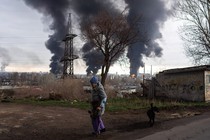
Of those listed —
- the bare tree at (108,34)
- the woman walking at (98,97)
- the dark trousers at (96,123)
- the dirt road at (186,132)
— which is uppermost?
the bare tree at (108,34)

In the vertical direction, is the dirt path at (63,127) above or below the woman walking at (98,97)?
below

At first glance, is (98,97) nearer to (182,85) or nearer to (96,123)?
(96,123)

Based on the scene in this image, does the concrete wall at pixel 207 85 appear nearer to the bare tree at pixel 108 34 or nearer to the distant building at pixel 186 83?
the distant building at pixel 186 83

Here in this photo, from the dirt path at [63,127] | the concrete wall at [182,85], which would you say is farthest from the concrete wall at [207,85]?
the dirt path at [63,127]

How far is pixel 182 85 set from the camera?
1297 inches

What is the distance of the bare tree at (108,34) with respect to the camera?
93.0 feet

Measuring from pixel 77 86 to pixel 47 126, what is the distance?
16443 millimetres

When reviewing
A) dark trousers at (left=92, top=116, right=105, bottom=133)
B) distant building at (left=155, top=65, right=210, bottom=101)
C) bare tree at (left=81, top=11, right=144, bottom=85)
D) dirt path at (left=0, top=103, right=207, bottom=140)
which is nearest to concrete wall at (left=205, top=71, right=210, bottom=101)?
distant building at (left=155, top=65, right=210, bottom=101)

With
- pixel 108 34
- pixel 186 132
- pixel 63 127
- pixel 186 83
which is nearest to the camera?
pixel 186 132

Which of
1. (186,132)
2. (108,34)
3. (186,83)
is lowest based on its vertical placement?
(186,132)

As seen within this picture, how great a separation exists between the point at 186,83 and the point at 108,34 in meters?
9.60

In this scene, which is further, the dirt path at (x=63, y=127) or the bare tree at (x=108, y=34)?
the bare tree at (x=108, y=34)

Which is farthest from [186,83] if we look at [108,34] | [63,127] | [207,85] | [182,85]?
[63,127]

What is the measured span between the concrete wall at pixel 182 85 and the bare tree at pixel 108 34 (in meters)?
7.09
